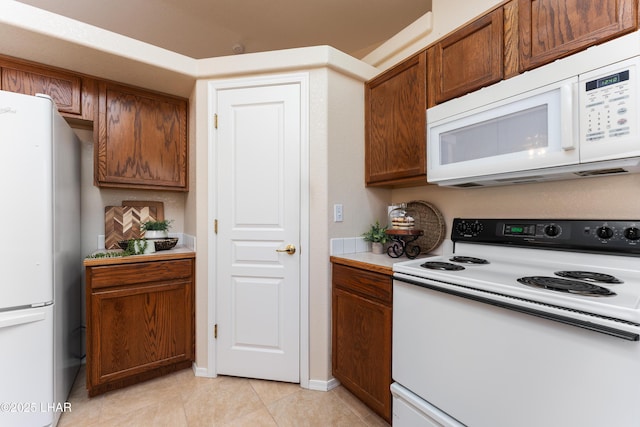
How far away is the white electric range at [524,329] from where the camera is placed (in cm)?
77

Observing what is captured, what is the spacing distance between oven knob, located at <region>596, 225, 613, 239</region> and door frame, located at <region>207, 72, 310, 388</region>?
4.79 ft

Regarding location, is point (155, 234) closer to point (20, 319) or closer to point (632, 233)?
point (20, 319)

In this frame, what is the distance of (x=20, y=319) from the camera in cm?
137

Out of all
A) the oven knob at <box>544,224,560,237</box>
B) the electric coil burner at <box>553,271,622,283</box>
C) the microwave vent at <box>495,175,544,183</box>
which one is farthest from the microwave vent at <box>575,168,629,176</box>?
the electric coil burner at <box>553,271,622,283</box>

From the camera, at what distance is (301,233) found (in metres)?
1.92

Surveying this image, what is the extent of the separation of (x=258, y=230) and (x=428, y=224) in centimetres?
118

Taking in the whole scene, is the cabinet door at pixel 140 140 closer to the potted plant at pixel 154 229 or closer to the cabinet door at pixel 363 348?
the potted plant at pixel 154 229

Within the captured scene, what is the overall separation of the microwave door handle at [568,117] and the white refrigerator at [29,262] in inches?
94.1

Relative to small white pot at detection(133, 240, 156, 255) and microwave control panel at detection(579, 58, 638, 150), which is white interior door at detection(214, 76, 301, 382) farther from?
microwave control panel at detection(579, 58, 638, 150)

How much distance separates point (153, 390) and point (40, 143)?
1638mm

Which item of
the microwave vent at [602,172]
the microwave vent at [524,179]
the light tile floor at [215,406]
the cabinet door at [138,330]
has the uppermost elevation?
the microwave vent at [602,172]

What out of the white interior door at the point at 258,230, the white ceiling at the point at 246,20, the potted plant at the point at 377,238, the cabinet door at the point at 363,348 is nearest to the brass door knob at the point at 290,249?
the white interior door at the point at 258,230

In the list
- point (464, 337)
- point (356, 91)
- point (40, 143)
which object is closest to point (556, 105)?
point (464, 337)

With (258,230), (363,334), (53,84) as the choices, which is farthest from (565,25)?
(53,84)
